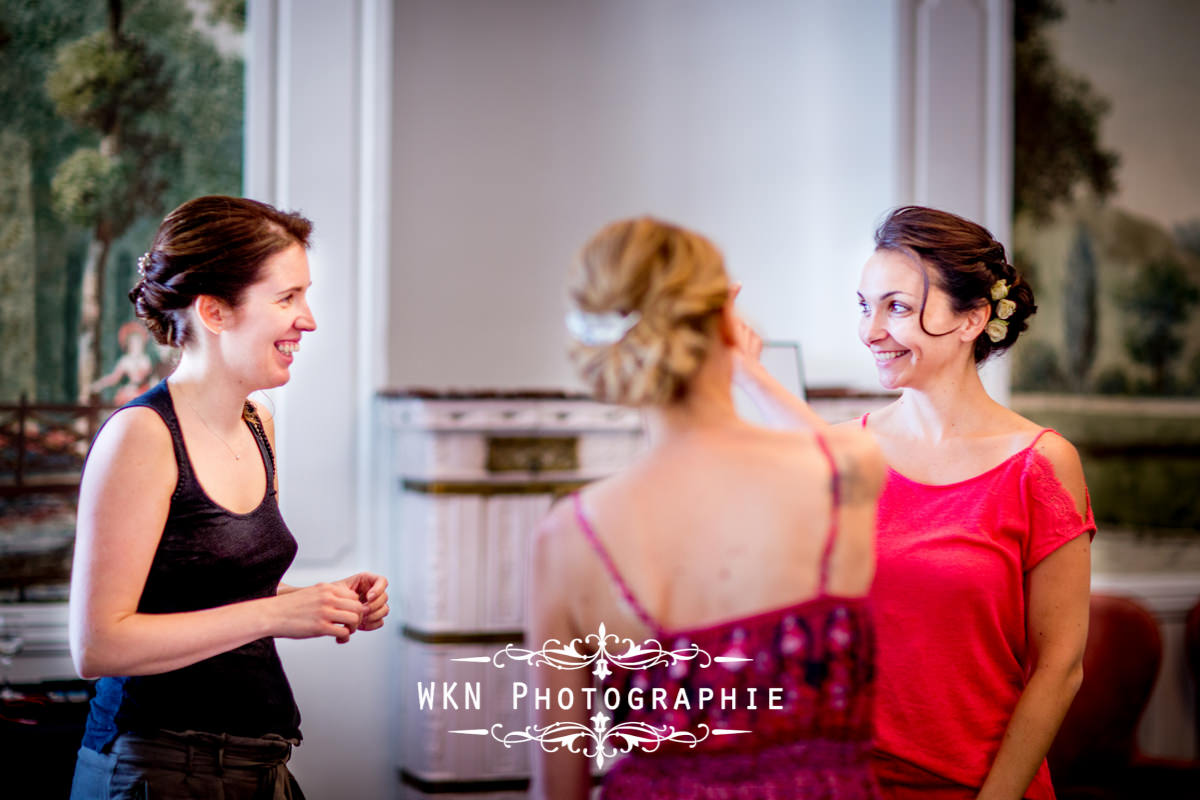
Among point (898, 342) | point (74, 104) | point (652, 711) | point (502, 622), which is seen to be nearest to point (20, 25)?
point (74, 104)

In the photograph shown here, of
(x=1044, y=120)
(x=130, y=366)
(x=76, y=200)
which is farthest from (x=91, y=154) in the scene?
(x=1044, y=120)

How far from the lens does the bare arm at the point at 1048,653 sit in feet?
5.69

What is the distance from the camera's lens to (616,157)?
4.42 metres

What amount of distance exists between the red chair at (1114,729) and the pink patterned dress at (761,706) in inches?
107

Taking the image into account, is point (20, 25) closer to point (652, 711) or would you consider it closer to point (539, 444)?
point (539, 444)

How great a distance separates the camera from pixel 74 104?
3562 millimetres

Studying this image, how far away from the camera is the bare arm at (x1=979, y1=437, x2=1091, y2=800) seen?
5.69 feet

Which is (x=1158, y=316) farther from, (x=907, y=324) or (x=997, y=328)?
(x=907, y=324)

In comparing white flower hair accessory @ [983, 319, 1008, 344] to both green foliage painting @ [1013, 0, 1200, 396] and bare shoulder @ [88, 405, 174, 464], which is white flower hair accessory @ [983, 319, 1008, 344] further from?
green foliage painting @ [1013, 0, 1200, 396]

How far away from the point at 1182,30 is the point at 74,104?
14.3 feet

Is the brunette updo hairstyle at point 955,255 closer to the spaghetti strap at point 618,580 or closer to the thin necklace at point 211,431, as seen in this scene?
the spaghetti strap at point 618,580

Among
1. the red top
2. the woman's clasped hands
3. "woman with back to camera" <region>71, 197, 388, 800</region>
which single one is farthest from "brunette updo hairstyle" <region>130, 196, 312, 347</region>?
the red top

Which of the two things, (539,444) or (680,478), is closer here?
(680,478)

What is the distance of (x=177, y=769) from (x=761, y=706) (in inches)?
36.7
